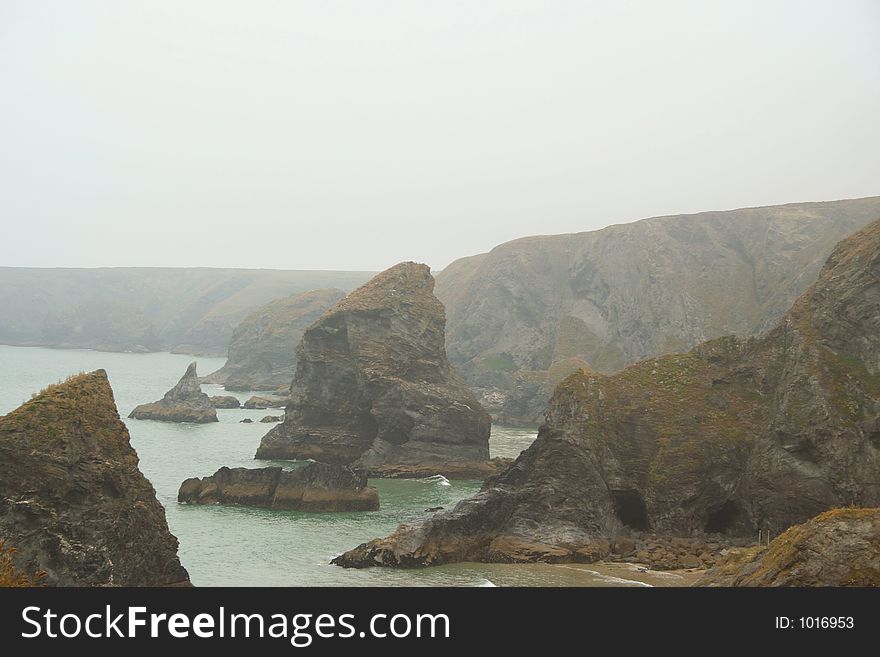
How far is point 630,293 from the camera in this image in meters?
165

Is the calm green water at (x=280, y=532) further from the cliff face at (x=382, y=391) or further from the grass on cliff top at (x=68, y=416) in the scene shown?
the grass on cliff top at (x=68, y=416)

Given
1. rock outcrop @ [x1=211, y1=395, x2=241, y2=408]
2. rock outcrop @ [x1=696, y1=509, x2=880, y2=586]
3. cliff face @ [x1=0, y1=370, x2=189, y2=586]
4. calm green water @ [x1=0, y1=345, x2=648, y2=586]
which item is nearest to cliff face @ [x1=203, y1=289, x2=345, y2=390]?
rock outcrop @ [x1=211, y1=395, x2=241, y2=408]

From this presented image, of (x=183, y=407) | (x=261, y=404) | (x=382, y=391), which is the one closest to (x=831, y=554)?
(x=382, y=391)

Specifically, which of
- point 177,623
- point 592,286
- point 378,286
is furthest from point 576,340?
point 177,623

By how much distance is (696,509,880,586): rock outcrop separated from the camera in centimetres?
1838

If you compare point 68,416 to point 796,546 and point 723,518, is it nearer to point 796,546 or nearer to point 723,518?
point 796,546

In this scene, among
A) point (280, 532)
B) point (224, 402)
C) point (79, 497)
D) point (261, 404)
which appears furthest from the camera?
point (261, 404)

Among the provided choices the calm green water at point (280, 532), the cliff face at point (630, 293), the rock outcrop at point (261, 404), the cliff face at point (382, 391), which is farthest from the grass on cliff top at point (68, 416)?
the rock outcrop at point (261, 404)

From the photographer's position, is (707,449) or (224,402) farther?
(224,402)

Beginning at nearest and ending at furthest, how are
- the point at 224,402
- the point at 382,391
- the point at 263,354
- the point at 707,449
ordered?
the point at 707,449 < the point at 382,391 < the point at 224,402 < the point at 263,354

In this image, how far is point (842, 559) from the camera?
18.8 metres

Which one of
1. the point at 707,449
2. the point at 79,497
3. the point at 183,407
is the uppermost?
the point at 79,497

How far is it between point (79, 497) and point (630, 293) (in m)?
149

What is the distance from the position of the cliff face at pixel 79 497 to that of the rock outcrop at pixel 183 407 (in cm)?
7943
